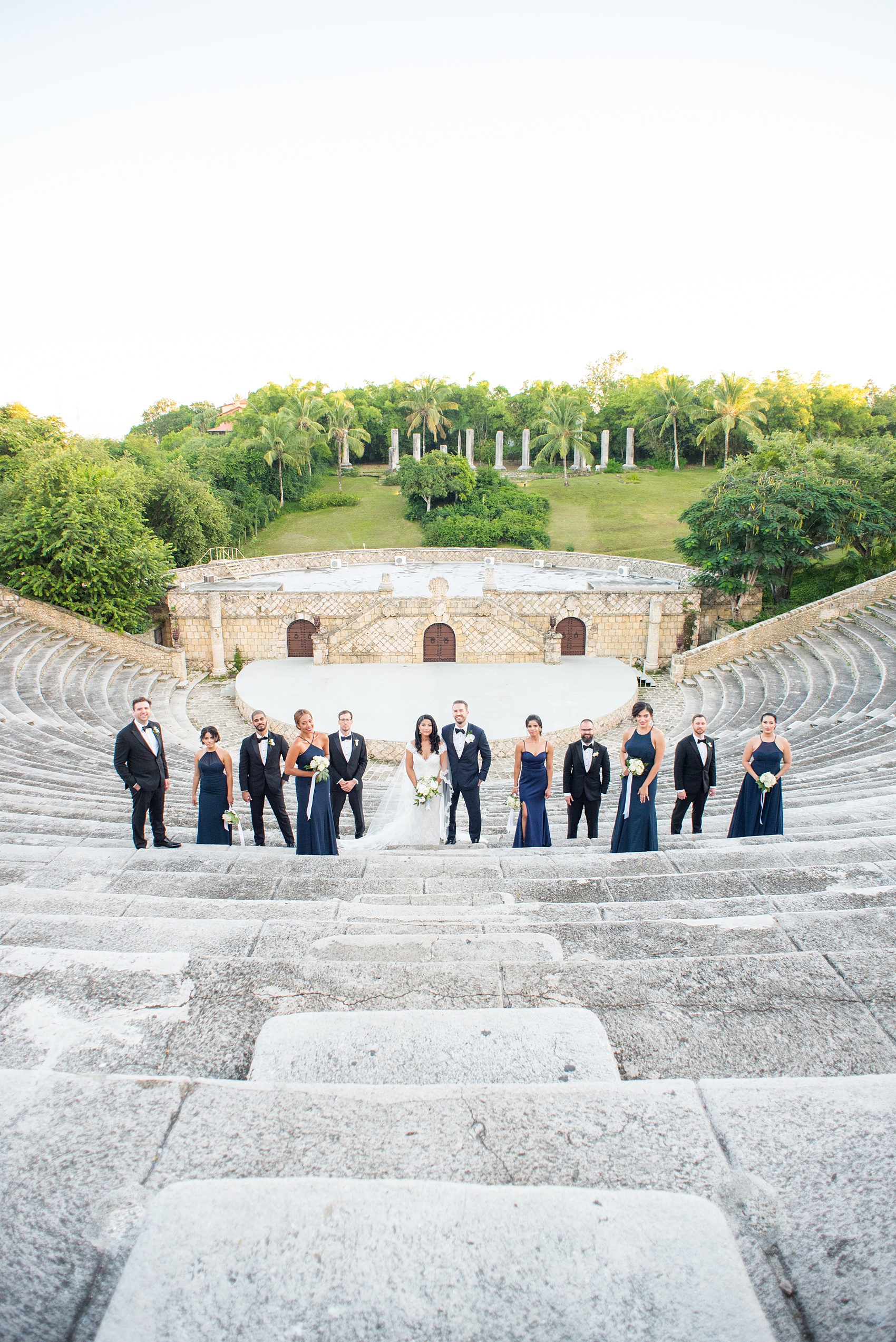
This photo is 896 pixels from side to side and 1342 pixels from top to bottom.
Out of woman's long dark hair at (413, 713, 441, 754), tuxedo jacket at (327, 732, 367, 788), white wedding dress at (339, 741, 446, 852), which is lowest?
white wedding dress at (339, 741, 446, 852)

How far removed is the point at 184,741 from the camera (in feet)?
62.8

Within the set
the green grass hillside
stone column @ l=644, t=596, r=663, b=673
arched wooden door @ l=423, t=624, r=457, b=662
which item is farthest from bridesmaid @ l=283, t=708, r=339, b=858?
the green grass hillside

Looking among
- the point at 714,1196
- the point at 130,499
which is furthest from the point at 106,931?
the point at 130,499

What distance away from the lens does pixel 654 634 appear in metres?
27.3

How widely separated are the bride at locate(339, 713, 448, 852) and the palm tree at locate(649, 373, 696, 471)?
185 ft

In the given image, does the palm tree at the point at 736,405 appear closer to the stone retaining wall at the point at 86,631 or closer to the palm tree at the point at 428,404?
the palm tree at the point at 428,404

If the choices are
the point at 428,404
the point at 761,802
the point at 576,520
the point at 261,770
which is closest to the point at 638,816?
the point at 761,802

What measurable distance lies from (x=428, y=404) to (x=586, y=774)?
5620cm

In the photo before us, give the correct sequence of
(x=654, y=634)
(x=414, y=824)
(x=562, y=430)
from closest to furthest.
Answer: (x=414, y=824) < (x=654, y=634) < (x=562, y=430)

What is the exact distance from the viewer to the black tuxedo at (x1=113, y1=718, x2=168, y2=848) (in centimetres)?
797

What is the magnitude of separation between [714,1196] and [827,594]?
→ 29.2 metres

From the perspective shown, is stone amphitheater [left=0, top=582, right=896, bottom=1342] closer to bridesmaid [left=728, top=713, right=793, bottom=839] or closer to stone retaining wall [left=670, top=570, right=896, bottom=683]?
bridesmaid [left=728, top=713, right=793, bottom=839]

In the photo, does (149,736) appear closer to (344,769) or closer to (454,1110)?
(344,769)

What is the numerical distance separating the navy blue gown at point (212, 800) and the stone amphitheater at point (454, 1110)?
2581mm
